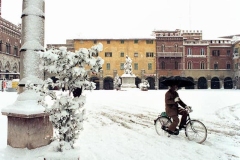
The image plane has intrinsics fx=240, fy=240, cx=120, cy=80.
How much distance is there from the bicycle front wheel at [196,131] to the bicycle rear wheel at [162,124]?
567 millimetres

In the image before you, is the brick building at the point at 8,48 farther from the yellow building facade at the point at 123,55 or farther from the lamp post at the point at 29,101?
the lamp post at the point at 29,101

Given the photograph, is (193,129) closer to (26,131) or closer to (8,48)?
(26,131)

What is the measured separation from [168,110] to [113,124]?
8.24 feet

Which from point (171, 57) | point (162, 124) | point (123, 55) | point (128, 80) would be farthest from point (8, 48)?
point (162, 124)

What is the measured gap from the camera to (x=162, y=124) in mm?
6426

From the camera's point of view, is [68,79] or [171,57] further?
[171,57]

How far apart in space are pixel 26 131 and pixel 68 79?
1631mm

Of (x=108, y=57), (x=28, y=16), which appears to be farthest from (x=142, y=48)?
(x=28, y=16)

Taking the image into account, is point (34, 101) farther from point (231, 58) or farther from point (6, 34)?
point (231, 58)

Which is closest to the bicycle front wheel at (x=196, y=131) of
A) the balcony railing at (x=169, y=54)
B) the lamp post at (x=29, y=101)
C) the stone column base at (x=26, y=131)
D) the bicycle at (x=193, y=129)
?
the bicycle at (x=193, y=129)

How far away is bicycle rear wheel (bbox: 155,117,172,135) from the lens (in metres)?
6.35

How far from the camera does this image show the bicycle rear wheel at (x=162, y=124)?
6.35 metres

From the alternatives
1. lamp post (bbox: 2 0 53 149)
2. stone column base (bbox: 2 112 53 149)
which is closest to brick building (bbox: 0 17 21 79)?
lamp post (bbox: 2 0 53 149)

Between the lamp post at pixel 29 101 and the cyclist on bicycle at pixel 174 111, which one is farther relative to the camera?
the cyclist on bicycle at pixel 174 111
